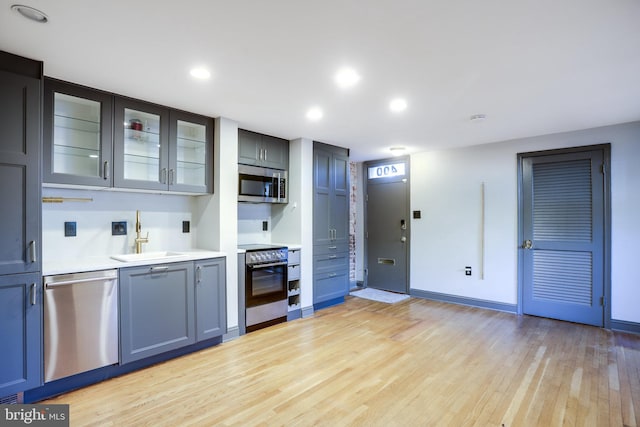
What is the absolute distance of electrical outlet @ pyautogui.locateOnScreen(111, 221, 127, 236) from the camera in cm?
309

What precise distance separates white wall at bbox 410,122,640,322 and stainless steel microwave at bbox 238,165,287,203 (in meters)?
2.41

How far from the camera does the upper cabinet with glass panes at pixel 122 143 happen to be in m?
2.58

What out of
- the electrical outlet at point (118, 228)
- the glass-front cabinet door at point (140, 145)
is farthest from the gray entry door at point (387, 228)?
the electrical outlet at point (118, 228)

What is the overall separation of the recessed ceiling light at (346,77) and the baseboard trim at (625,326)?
4.14 meters

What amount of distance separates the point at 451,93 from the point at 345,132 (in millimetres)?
1542

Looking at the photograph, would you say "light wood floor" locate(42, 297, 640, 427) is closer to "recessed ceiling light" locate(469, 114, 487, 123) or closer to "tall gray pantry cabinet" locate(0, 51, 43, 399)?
"tall gray pantry cabinet" locate(0, 51, 43, 399)

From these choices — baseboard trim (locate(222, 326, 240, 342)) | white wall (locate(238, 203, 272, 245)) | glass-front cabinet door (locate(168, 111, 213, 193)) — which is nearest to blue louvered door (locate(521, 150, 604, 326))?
white wall (locate(238, 203, 272, 245))

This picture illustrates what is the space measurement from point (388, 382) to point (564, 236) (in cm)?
319

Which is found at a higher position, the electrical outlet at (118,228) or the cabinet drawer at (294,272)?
the electrical outlet at (118,228)

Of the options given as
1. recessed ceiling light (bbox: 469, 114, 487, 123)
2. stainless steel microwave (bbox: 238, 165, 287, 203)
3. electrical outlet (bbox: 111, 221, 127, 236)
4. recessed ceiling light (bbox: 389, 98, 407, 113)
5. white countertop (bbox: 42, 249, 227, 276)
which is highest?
recessed ceiling light (bbox: 389, 98, 407, 113)

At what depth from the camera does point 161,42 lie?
202 cm

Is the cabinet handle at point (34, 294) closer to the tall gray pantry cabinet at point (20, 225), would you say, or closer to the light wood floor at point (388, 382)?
the tall gray pantry cabinet at point (20, 225)

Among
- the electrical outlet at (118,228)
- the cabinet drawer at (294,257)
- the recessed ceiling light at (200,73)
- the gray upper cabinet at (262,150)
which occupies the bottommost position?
the cabinet drawer at (294,257)

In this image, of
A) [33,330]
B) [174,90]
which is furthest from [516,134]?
[33,330]
